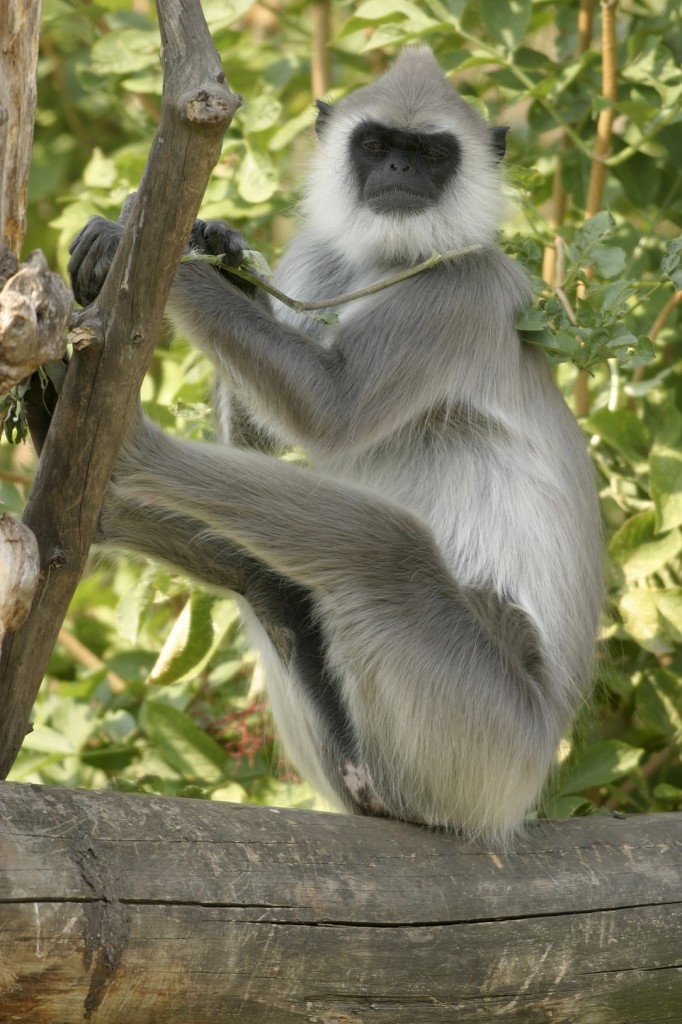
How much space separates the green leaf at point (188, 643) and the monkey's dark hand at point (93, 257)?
1.15 metres

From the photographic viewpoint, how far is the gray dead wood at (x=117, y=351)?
215cm

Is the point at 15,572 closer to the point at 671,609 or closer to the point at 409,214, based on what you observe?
the point at 409,214

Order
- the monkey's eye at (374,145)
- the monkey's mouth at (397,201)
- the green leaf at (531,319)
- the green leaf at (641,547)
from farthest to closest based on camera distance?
the green leaf at (641,547), the monkey's eye at (374,145), the monkey's mouth at (397,201), the green leaf at (531,319)

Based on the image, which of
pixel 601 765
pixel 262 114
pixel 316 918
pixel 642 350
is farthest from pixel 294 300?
pixel 601 765

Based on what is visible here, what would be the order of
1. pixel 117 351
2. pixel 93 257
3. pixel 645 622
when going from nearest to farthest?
1. pixel 117 351
2. pixel 93 257
3. pixel 645 622

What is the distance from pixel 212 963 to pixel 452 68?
2.92m

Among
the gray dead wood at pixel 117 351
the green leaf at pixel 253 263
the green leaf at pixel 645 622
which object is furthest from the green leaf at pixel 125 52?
the green leaf at pixel 645 622

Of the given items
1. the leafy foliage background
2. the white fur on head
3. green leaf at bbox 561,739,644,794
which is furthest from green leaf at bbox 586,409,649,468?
green leaf at bbox 561,739,644,794

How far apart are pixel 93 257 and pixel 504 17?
6.29ft

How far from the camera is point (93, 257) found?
2699 mm

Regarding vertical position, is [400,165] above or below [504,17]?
below

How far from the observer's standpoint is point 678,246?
→ 121 inches

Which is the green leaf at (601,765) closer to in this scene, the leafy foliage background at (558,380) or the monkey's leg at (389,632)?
the leafy foliage background at (558,380)

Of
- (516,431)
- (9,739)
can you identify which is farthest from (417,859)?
(516,431)
